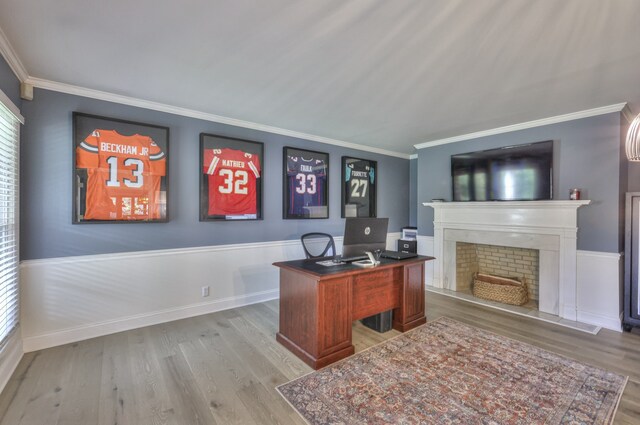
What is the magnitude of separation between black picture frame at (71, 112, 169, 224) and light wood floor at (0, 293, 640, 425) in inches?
49.6

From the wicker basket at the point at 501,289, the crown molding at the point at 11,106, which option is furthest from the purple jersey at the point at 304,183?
the crown molding at the point at 11,106

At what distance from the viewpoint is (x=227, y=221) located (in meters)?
3.80

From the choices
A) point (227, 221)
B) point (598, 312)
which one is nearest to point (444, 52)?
point (227, 221)

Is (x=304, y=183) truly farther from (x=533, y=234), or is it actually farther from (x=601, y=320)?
(x=601, y=320)

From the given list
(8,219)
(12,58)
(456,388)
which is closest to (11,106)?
(12,58)

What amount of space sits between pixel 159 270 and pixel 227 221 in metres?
0.95

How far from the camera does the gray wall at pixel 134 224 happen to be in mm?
2701

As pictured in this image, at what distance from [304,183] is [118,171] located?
2371mm

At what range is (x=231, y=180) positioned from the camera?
3797 millimetres

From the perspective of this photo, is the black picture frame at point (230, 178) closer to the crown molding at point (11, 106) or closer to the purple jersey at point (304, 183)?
the purple jersey at point (304, 183)

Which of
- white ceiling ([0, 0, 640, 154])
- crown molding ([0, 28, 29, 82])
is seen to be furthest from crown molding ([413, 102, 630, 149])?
crown molding ([0, 28, 29, 82])

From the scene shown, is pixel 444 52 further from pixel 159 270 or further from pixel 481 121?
pixel 159 270

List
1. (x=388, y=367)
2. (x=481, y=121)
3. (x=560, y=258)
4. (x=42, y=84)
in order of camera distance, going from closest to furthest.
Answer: (x=388, y=367), (x=42, y=84), (x=560, y=258), (x=481, y=121)

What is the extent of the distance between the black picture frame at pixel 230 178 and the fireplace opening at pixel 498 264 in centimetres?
327
